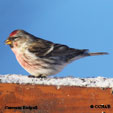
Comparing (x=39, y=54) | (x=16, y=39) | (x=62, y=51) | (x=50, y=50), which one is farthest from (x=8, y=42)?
(x=62, y=51)

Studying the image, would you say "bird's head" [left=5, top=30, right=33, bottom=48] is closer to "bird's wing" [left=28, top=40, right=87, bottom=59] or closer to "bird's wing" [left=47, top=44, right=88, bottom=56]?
"bird's wing" [left=28, top=40, right=87, bottom=59]

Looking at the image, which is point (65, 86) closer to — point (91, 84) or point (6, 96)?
point (91, 84)

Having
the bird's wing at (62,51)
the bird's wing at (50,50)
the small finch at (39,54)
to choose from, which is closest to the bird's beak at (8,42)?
the small finch at (39,54)

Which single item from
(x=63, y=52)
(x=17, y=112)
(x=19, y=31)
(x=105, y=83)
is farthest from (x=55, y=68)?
(x=17, y=112)

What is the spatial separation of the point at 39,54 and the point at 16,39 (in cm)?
35

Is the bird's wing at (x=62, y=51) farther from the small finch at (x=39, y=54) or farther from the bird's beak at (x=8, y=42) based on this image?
the bird's beak at (x=8, y=42)

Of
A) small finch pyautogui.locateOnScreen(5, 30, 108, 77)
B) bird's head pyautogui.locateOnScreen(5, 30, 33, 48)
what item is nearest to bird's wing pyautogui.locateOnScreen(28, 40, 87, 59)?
small finch pyautogui.locateOnScreen(5, 30, 108, 77)

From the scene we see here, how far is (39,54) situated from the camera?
3635 mm

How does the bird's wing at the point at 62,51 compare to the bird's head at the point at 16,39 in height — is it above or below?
below

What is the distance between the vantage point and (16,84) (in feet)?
7.69

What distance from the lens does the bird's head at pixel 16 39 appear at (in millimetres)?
3669

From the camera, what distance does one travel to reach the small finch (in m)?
3.52

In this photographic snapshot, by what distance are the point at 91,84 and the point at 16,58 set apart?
140 cm

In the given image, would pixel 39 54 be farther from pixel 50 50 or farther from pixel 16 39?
pixel 16 39
